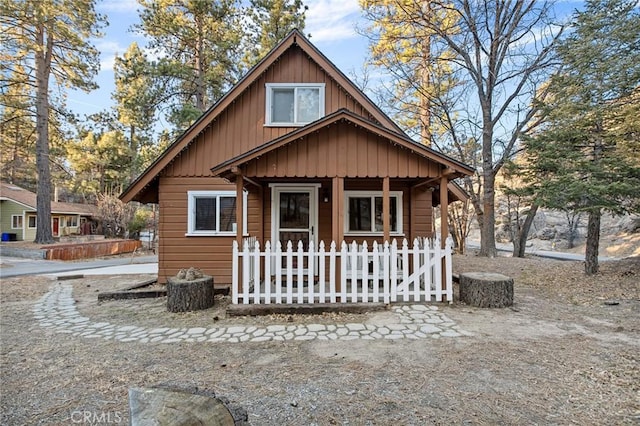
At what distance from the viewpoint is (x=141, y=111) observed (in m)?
14.3

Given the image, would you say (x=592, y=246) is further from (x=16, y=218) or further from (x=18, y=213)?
(x=16, y=218)

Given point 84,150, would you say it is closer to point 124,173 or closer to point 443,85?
point 124,173

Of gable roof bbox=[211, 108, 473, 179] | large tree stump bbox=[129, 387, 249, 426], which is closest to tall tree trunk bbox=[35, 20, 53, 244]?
gable roof bbox=[211, 108, 473, 179]

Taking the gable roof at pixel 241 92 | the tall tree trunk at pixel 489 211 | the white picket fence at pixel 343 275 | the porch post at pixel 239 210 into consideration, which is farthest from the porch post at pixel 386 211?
the tall tree trunk at pixel 489 211

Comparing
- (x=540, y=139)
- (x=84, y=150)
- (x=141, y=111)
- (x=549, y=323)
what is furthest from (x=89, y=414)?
(x=84, y=150)

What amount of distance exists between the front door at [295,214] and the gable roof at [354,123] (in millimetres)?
2163

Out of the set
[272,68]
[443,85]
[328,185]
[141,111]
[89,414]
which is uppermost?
[443,85]

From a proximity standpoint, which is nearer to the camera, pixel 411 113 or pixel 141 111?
pixel 141 111

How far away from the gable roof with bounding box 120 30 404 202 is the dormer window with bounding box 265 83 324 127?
0.49 meters

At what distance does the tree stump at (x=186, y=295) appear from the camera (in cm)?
586

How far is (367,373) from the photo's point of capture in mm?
3408

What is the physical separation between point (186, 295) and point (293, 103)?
528 centimetres

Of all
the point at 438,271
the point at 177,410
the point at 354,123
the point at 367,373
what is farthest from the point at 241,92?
the point at 177,410

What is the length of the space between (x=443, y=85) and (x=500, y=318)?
12.5 meters
